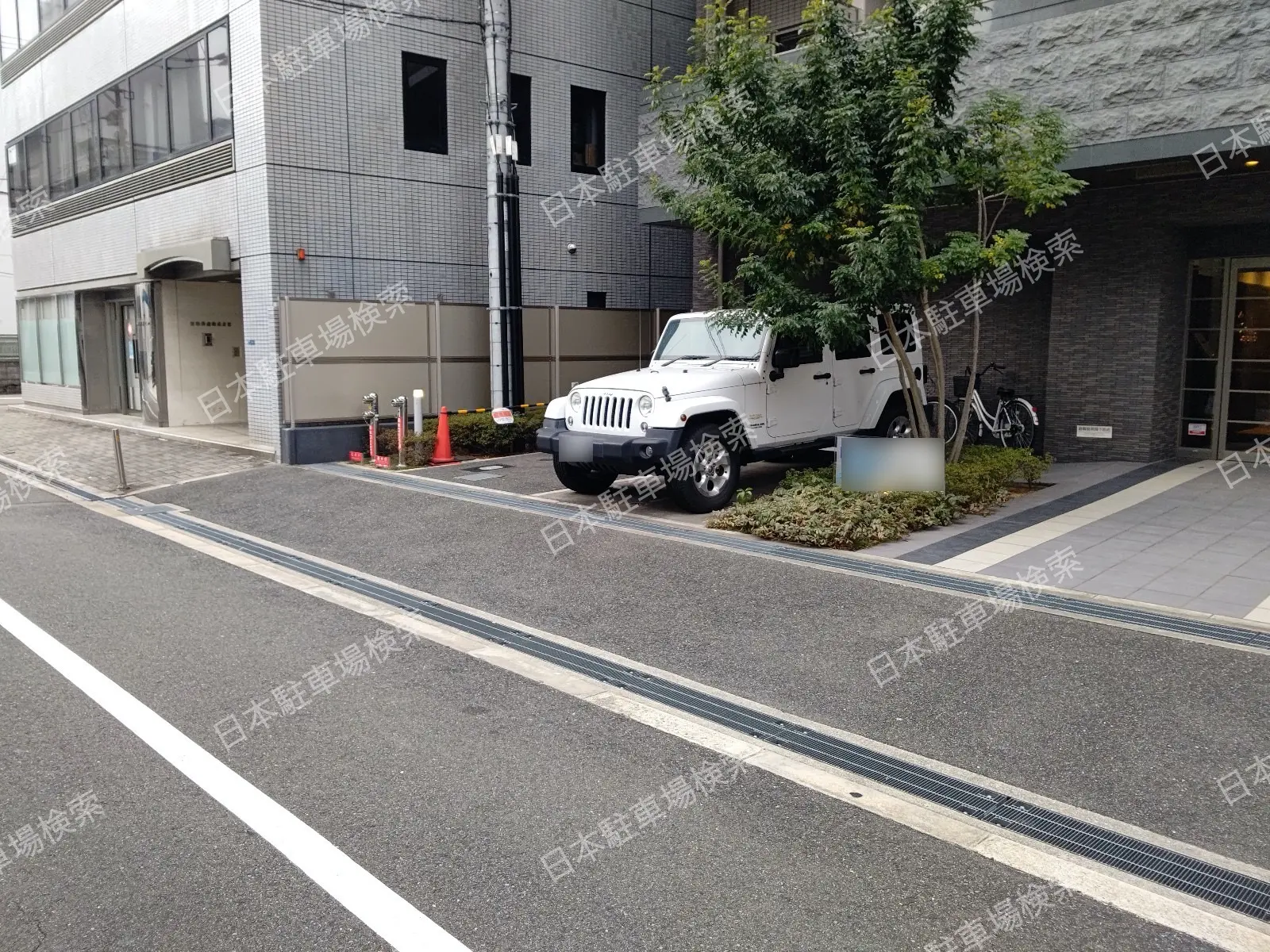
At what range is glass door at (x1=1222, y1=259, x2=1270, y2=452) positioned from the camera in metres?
12.8

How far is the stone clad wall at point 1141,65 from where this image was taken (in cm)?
966

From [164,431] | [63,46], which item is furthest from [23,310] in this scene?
[164,431]

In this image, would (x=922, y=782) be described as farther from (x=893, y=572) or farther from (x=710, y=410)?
(x=710, y=410)

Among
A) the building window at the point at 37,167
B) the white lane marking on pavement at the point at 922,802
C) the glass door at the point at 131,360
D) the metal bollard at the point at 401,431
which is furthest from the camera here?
the building window at the point at 37,167

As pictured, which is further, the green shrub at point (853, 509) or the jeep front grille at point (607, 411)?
the jeep front grille at point (607, 411)

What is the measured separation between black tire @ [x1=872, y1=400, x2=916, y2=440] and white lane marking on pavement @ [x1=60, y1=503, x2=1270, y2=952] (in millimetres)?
6981

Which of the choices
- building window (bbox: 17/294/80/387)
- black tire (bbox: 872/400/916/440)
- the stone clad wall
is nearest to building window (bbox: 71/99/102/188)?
building window (bbox: 17/294/80/387)

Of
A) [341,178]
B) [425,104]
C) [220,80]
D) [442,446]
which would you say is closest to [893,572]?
[442,446]

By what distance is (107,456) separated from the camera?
1659 centimetres

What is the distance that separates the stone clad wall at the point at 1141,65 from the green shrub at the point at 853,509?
371 centimetres

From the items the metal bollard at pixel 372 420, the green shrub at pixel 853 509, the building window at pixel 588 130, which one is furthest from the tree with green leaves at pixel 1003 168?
the building window at pixel 588 130

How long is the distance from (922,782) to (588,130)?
15.9 m

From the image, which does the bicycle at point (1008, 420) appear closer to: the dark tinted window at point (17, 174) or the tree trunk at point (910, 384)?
the tree trunk at point (910, 384)

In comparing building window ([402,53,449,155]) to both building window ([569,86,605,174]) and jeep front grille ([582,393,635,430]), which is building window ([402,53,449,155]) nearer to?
building window ([569,86,605,174])
